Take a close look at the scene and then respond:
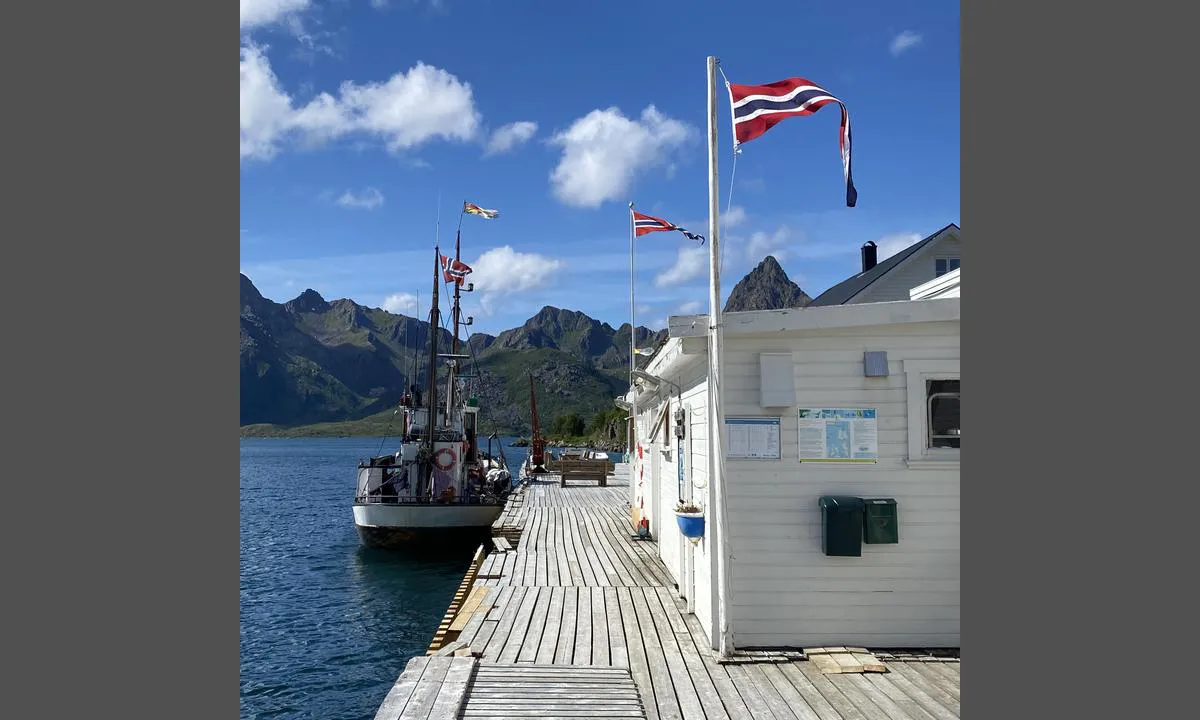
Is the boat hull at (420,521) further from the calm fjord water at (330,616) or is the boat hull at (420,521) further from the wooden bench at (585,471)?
the wooden bench at (585,471)

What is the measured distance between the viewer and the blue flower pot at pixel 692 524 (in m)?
7.02

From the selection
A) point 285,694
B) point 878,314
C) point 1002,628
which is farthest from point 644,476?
point 1002,628

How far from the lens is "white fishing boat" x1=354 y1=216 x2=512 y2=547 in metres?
21.4

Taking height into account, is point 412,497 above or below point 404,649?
above

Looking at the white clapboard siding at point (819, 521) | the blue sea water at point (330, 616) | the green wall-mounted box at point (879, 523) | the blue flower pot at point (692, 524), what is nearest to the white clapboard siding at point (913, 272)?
the white clapboard siding at point (819, 521)

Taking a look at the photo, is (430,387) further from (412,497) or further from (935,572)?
(935,572)

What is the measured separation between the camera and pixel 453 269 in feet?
74.6

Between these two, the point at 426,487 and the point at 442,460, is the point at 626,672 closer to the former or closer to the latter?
the point at 442,460

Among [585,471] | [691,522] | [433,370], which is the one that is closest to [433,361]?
[433,370]

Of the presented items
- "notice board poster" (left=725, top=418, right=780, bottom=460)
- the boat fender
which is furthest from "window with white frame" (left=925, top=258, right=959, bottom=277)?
the boat fender

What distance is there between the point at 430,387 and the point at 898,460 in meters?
17.9

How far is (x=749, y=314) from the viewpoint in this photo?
6.79m

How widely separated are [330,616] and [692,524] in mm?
12577

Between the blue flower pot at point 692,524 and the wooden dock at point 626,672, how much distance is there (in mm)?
938
